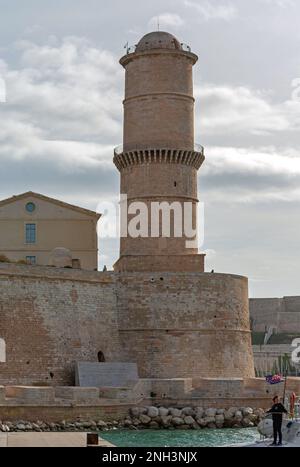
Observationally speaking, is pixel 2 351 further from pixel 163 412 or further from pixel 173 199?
pixel 173 199

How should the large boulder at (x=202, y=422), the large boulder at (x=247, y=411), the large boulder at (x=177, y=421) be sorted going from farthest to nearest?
the large boulder at (x=247, y=411)
the large boulder at (x=202, y=422)
the large boulder at (x=177, y=421)

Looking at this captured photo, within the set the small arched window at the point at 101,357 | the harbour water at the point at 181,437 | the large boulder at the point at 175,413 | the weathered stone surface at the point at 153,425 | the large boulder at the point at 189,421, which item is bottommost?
the harbour water at the point at 181,437

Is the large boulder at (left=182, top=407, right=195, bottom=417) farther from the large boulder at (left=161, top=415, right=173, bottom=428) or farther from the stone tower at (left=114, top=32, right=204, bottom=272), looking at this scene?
the stone tower at (left=114, top=32, right=204, bottom=272)

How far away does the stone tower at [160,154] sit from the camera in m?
34.3

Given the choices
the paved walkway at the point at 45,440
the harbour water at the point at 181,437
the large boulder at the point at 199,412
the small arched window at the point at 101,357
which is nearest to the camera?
the paved walkway at the point at 45,440

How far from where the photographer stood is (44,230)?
3534 centimetres

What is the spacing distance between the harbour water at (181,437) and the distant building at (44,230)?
31.8 feet

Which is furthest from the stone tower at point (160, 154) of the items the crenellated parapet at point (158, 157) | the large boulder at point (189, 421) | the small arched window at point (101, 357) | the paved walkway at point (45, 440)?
the paved walkway at point (45, 440)

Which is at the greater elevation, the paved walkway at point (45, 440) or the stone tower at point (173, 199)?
the stone tower at point (173, 199)

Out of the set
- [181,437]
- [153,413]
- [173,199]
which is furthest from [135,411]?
[173,199]

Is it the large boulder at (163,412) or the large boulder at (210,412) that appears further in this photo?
the large boulder at (210,412)

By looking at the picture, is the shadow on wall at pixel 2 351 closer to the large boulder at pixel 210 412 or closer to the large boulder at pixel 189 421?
the large boulder at pixel 189 421

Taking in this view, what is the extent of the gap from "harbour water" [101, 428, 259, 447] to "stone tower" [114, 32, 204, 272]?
851 centimetres

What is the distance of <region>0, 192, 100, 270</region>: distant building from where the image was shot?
3512cm
